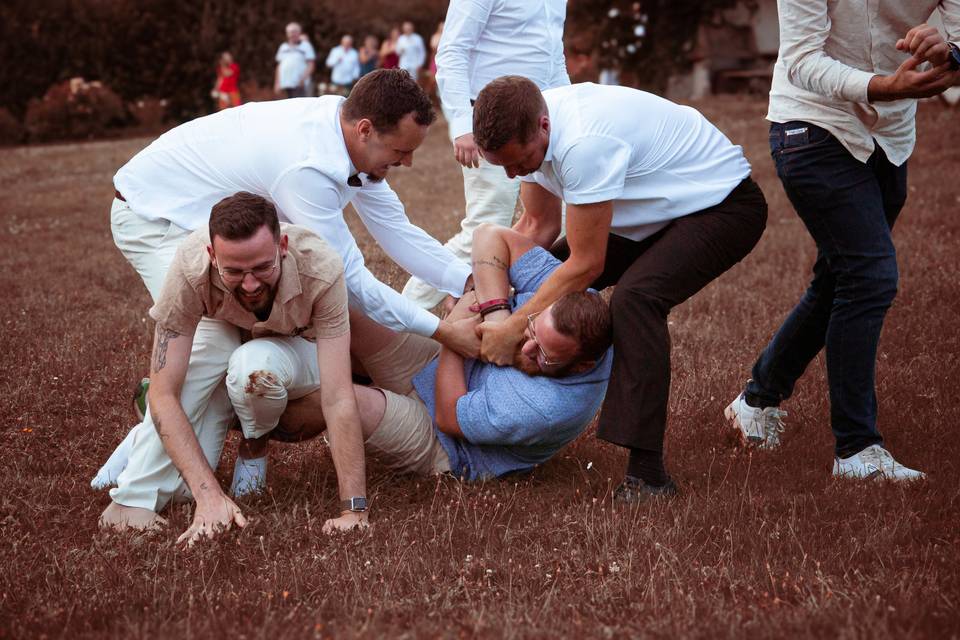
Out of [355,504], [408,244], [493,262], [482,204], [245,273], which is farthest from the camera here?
[482,204]

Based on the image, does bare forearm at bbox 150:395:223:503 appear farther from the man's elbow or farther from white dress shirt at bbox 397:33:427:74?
white dress shirt at bbox 397:33:427:74

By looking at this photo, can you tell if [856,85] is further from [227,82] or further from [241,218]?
[227,82]

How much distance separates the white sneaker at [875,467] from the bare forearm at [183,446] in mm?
2715

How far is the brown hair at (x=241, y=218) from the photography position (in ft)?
13.3

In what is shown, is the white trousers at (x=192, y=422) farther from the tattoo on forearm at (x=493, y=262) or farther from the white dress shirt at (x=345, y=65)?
the white dress shirt at (x=345, y=65)

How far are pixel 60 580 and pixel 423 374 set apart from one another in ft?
6.31

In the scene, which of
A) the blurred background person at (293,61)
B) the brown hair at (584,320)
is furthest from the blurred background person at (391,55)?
the brown hair at (584,320)

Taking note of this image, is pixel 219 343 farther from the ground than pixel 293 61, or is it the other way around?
pixel 219 343

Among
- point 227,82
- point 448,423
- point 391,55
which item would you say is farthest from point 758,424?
point 391,55

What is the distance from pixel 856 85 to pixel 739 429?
1.84 meters

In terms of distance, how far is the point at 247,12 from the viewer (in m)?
34.8

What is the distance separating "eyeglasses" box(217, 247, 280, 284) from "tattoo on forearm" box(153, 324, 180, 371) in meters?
0.35

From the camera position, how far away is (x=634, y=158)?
4488 mm

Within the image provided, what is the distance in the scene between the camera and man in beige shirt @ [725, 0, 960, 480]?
14.7ft
